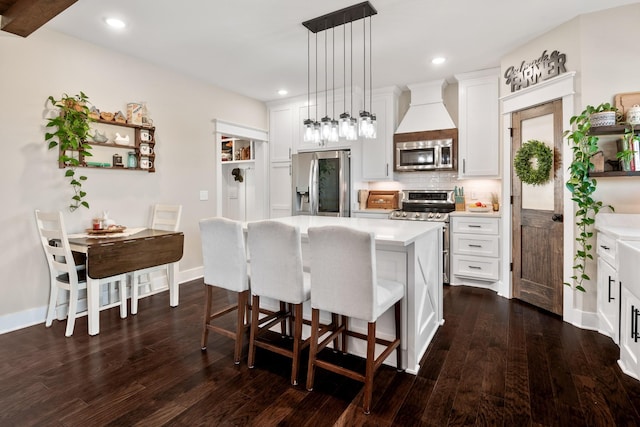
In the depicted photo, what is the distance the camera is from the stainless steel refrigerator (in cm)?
479

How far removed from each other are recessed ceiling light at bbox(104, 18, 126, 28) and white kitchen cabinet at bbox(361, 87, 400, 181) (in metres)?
3.15

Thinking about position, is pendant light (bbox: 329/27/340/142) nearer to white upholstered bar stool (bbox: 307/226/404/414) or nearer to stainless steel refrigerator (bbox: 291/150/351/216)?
stainless steel refrigerator (bbox: 291/150/351/216)

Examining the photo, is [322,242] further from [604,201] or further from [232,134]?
[232,134]

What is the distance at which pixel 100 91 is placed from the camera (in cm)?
337

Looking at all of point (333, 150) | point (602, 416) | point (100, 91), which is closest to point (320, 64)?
point (333, 150)

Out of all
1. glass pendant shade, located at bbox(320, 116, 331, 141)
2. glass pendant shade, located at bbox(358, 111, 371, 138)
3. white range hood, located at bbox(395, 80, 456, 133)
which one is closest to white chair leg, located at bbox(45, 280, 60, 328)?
glass pendant shade, located at bbox(320, 116, 331, 141)

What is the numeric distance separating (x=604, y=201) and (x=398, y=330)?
2.15 meters

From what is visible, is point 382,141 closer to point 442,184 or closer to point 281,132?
point 442,184

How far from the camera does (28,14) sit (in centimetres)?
236

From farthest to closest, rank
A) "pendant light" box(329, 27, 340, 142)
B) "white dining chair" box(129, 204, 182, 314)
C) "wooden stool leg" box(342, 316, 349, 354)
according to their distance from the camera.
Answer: "white dining chair" box(129, 204, 182, 314) < "pendant light" box(329, 27, 340, 142) < "wooden stool leg" box(342, 316, 349, 354)

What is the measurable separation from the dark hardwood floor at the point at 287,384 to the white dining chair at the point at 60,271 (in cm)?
21

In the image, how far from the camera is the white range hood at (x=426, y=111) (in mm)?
4383

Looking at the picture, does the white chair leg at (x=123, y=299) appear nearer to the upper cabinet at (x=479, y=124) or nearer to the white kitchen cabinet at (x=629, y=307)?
the white kitchen cabinet at (x=629, y=307)

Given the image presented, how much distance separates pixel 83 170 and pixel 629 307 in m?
4.53
